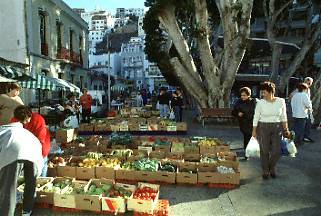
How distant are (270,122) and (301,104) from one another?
405 centimetres

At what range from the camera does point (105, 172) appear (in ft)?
23.5

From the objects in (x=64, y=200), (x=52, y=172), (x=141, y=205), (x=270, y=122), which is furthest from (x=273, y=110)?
(x=52, y=172)

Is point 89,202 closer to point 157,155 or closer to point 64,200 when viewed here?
point 64,200

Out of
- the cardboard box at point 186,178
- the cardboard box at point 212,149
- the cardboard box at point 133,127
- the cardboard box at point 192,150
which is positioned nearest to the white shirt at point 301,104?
the cardboard box at point 212,149

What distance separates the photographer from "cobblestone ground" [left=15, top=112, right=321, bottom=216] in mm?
5812

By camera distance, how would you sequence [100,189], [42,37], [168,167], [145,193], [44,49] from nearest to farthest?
[145,193] → [100,189] → [168,167] → [44,49] → [42,37]

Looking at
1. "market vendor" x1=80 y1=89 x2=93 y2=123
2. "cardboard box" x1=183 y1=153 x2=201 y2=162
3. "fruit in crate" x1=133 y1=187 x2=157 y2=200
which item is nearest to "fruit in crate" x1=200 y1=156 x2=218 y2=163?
"cardboard box" x1=183 y1=153 x2=201 y2=162

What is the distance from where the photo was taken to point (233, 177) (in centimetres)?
702

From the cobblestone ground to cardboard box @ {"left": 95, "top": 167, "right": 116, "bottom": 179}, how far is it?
108 cm

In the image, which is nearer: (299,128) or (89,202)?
(89,202)

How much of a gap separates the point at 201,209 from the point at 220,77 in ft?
38.5

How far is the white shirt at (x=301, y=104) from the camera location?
10609mm

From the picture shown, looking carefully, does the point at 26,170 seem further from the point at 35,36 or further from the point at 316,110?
the point at 35,36

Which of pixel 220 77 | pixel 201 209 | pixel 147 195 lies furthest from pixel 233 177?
Result: pixel 220 77
